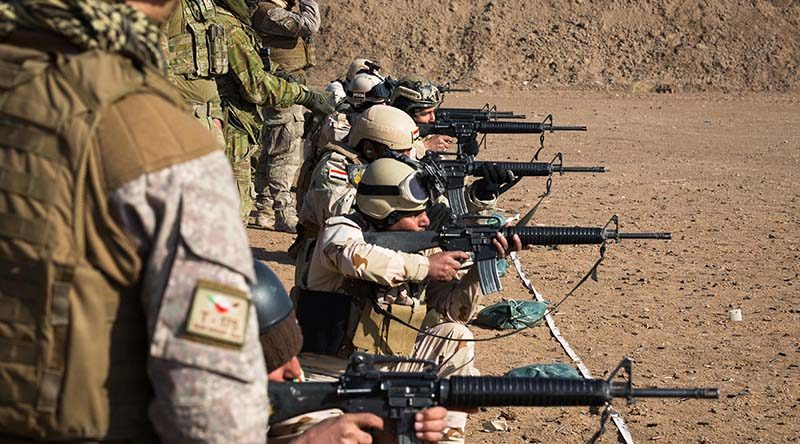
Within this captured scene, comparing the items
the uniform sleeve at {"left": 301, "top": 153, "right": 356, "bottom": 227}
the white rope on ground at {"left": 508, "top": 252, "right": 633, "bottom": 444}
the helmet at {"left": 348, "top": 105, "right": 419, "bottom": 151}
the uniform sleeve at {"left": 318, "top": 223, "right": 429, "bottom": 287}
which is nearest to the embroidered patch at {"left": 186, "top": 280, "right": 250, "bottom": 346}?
the uniform sleeve at {"left": 318, "top": 223, "right": 429, "bottom": 287}

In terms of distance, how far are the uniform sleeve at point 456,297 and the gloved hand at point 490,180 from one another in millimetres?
2214

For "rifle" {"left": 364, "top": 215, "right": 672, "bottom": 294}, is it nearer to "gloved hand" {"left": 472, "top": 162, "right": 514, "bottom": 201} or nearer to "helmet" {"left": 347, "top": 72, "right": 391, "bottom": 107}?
"gloved hand" {"left": 472, "top": 162, "right": 514, "bottom": 201}

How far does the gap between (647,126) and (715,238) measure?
10125 millimetres

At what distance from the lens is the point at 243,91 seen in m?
8.38

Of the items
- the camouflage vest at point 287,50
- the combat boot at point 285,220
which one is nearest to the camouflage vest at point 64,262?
the combat boot at point 285,220

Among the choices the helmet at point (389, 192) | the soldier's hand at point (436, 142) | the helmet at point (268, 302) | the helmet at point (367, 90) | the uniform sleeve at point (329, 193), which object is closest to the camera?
the helmet at point (268, 302)

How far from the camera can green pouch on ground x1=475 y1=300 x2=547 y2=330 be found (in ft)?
25.8

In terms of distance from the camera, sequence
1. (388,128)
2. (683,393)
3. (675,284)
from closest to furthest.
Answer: (683,393) < (388,128) < (675,284)

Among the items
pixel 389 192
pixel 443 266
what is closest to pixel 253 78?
pixel 389 192

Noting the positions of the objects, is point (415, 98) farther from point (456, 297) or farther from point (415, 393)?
point (415, 393)

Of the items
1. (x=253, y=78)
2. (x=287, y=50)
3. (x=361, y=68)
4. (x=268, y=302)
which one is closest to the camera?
(x=268, y=302)

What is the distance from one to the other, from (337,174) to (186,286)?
15.7 feet

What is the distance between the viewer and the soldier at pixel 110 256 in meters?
2.11

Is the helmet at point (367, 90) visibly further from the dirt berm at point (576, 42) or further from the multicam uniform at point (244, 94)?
the dirt berm at point (576, 42)
